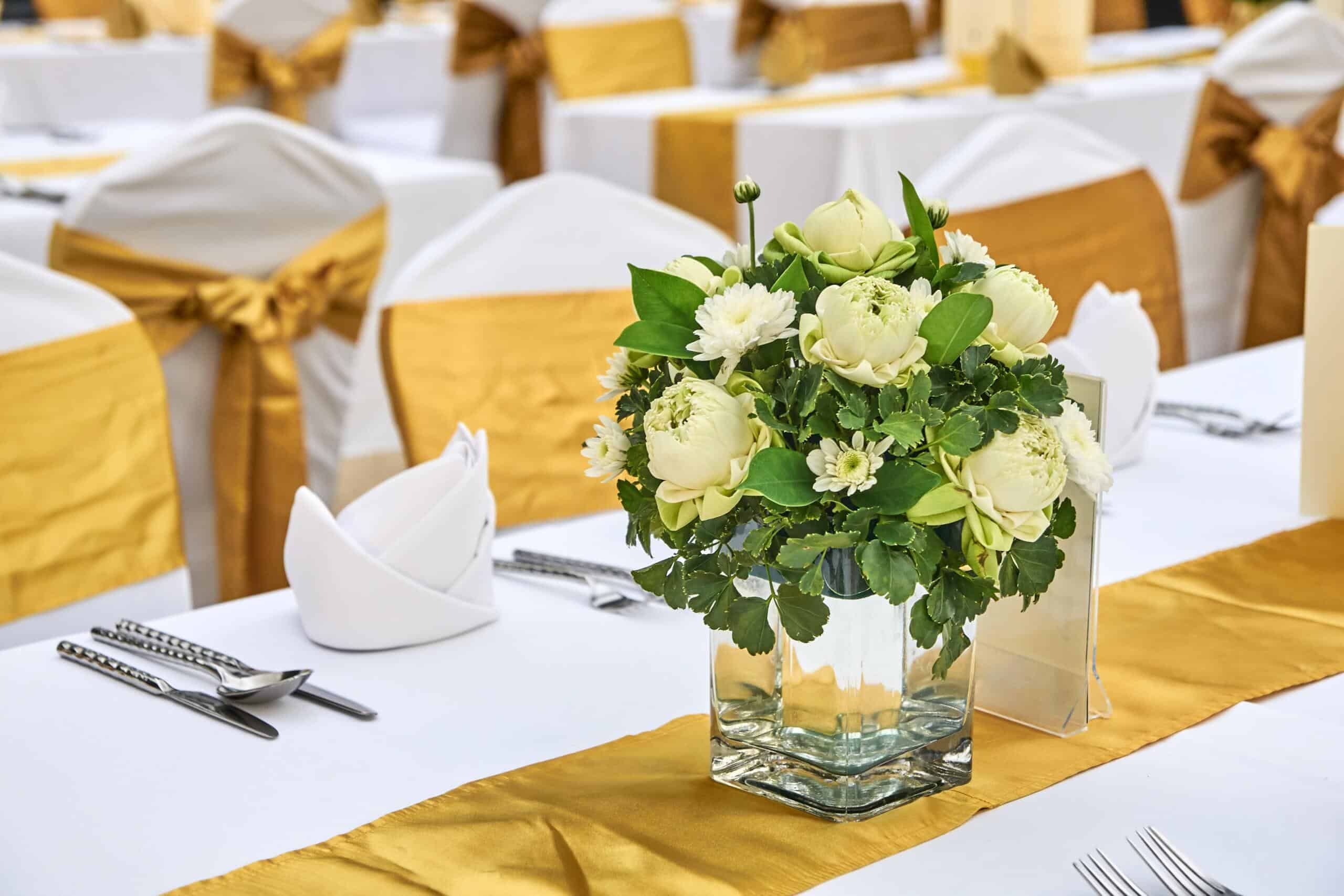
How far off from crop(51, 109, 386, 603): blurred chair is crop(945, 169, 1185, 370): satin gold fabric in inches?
35.4

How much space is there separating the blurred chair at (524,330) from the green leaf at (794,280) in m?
0.97

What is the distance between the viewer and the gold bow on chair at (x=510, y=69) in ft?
15.6

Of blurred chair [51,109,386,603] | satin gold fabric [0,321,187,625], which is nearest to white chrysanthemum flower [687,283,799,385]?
satin gold fabric [0,321,187,625]

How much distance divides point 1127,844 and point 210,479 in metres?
1.75

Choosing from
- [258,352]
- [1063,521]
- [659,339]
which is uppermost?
[659,339]

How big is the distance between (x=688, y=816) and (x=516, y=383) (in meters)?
1.01

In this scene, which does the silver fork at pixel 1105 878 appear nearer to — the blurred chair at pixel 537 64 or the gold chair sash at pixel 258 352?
the gold chair sash at pixel 258 352

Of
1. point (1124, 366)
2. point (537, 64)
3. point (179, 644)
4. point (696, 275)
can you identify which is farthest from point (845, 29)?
point (696, 275)

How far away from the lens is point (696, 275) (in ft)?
2.56

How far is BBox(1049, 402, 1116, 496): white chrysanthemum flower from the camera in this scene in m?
0.76

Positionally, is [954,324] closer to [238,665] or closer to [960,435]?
[960,435]

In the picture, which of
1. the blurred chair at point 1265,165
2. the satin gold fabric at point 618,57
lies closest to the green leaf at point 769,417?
the blurred chair at point 1265,165

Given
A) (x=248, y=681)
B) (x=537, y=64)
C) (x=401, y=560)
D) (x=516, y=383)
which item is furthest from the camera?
(x=537, y=64)

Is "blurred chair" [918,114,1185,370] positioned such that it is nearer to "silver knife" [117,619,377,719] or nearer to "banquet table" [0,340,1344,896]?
"banquet table" [0,340,1344,896]
